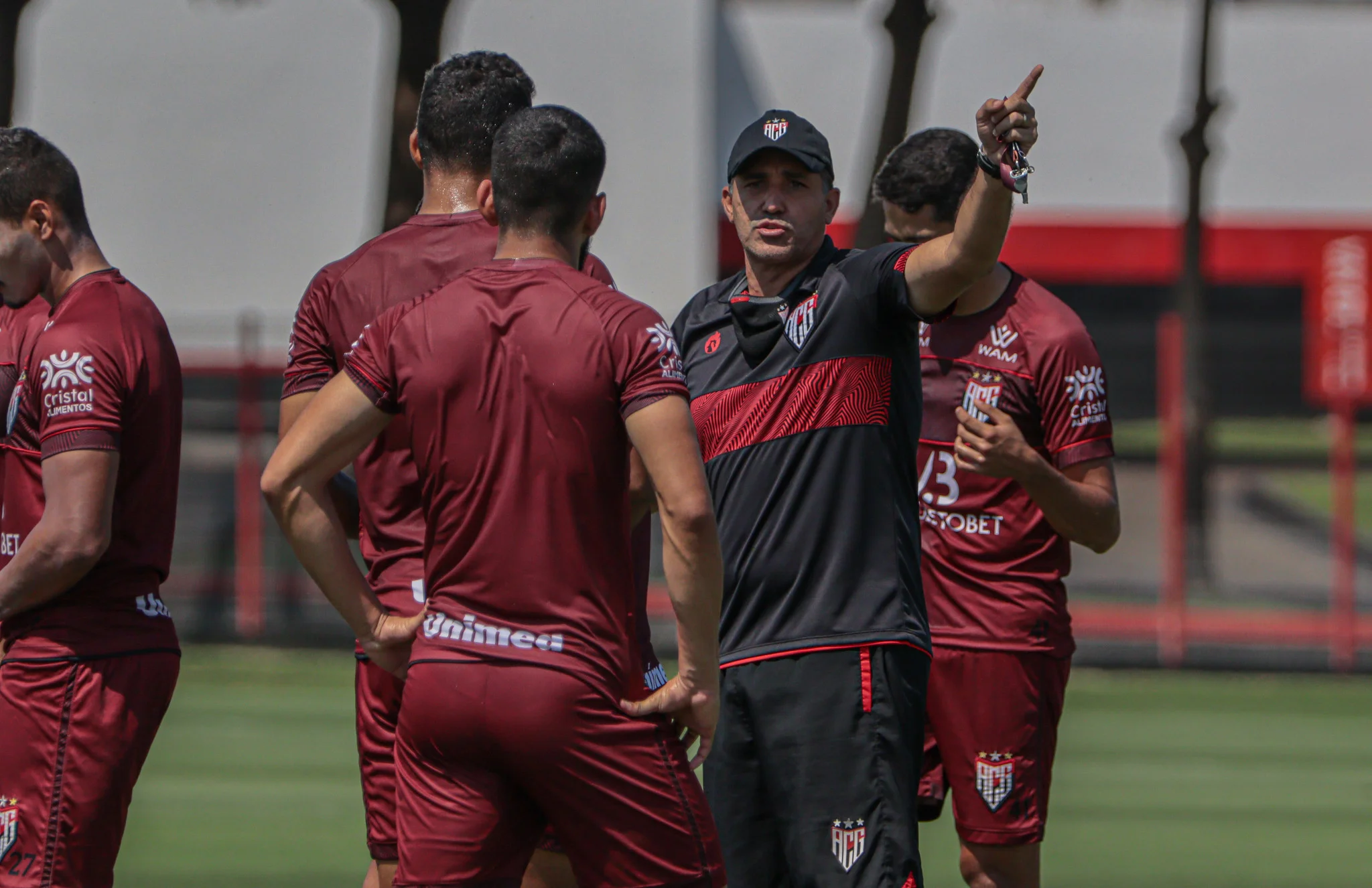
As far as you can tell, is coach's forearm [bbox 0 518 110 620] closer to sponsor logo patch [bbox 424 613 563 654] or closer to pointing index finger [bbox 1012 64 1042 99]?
sponsor logo patch [bbox 424 613 563 654]

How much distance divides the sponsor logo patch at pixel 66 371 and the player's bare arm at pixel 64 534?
177mm

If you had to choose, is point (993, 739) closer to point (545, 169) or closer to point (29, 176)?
point (545, 169)

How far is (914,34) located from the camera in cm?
1346

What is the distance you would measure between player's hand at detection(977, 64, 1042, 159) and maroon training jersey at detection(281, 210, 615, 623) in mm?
1019

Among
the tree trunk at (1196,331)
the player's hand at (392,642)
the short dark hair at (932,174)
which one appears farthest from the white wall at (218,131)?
the player's hand at (392,642)

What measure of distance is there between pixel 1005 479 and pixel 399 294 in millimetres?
1946

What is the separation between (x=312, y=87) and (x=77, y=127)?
3.02 meters

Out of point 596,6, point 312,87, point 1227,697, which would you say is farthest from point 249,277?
point 1227,697

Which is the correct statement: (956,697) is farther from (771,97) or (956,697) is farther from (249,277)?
(771,97)

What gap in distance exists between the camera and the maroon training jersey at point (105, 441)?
14.2 feet

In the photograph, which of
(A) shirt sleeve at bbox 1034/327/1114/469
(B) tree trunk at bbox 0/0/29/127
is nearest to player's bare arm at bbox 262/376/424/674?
(A) shirt sleeve at bbox 1034/327/1114/469

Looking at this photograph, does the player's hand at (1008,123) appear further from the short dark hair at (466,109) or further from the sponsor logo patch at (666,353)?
the short dark hair at (466,109)

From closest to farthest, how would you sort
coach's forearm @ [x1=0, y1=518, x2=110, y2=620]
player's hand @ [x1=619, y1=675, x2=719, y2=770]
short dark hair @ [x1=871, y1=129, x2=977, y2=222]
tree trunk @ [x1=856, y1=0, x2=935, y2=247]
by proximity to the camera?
player's hand @ [x1=619, y1=675, x2=719, y2=770] → coach's forearm @ [x1=0, y1=518, x2=110, y2=620] → short dark hair @ [x1=871, y1=129, x2=977, y2=222] → tree trunk @ [x1=856, y1=0, x2=935, y2=247]

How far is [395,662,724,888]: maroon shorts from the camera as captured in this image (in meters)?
3.63
